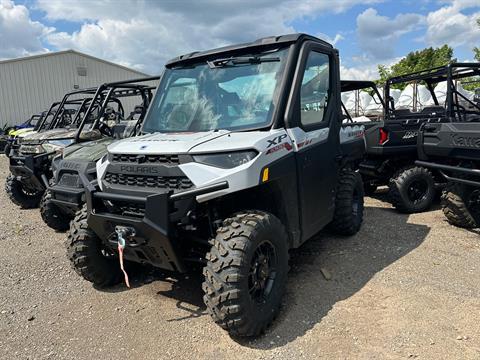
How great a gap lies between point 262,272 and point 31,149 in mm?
6217

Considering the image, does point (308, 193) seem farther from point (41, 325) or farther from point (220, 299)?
point (41, 325)

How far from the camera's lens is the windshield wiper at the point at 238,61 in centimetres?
384

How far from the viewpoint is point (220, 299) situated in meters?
3.04

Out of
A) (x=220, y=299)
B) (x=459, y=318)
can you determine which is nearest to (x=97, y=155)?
(x=220, y=299)

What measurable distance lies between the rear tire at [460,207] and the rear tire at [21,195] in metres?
7.43

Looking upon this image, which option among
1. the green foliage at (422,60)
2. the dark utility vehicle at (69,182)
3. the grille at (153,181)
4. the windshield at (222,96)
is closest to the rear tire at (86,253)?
the grille at (153,181)

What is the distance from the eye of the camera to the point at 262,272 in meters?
3.37

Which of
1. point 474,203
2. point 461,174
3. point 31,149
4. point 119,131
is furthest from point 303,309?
Answer: point 31,149

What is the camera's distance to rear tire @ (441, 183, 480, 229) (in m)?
5.57

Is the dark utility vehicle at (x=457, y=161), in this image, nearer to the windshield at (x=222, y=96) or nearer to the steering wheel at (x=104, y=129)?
the windshield at (x=222, y=96)

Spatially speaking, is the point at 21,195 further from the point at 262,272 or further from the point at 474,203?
the point at 474,203

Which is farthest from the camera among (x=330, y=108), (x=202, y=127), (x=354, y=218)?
(x=354, y=218)

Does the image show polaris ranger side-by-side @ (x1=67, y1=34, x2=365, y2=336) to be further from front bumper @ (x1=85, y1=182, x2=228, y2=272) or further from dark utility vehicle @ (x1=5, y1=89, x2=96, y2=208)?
dark utility vehicle @ (x1=5, y1=89, x2=96, y2=208)

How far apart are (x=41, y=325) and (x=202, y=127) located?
7.42ft
